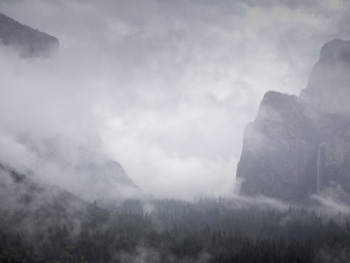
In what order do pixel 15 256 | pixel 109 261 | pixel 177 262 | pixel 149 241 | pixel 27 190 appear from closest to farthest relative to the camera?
pixel 15 256, pixel 109 261, pixel 177 262, pixel 149 241, pixel 27 190

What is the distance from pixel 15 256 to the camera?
124062 mm

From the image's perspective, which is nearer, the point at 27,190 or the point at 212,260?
the point at 212,260

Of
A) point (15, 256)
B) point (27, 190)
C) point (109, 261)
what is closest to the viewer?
point (15, 256)

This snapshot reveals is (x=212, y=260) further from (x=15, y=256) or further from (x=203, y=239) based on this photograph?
(x=15, y=256)

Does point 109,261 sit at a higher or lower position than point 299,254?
lower

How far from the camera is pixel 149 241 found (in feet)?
540

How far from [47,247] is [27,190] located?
45276mm

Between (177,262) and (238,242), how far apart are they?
38.0m

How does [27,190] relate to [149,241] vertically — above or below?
above

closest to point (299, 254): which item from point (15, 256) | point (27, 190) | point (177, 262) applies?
point (177, 262)

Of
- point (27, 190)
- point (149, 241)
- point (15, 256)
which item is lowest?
point (15, 256)

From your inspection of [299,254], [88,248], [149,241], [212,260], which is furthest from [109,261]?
[299,254]

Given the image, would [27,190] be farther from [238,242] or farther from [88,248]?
[238,242]

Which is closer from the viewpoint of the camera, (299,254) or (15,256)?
(15,256)
